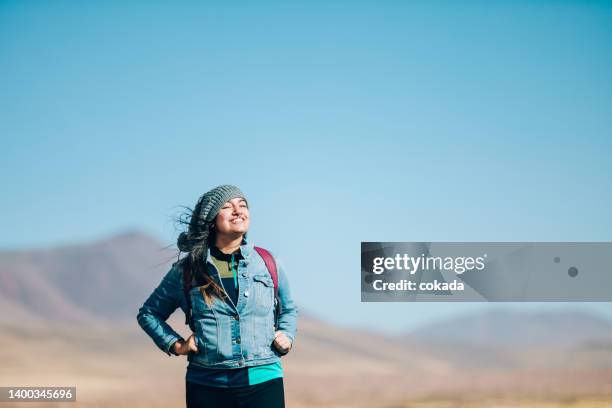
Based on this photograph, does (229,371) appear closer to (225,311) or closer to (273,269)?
(225,311)

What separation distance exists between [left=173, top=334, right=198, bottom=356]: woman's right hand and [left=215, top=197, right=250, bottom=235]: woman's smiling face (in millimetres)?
791

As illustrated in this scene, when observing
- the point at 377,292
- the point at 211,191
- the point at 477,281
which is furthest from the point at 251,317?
the point at 477,281

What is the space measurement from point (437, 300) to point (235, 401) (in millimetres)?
4283

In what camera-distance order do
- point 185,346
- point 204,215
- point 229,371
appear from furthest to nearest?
point 204,215, point 185,346, point 229,371

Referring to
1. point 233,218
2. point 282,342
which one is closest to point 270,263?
point 233,218

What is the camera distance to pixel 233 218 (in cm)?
621

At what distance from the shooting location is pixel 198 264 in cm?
618

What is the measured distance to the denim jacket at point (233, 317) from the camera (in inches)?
237

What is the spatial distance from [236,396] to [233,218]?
1.24 meters

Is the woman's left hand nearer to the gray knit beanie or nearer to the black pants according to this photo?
the black pants

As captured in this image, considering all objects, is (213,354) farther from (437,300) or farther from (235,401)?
(437,300)

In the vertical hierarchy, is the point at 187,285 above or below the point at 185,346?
above

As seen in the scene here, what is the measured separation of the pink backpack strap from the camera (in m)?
6.29

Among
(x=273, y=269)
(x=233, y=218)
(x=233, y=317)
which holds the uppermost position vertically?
(x=233, y=218)
